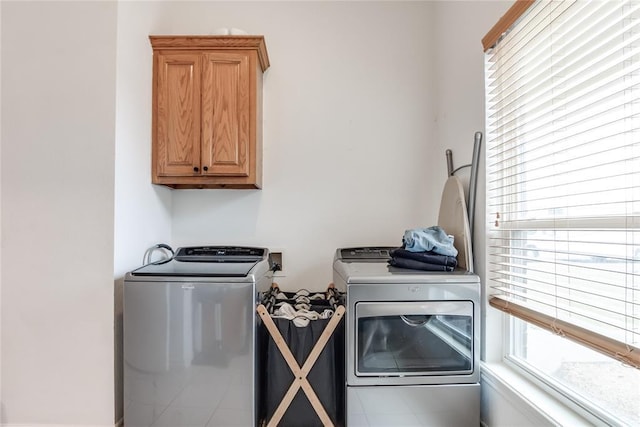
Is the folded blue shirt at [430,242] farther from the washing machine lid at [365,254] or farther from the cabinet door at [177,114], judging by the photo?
the cabinet door at [177,114]

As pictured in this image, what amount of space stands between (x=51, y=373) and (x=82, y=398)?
18 centimetres

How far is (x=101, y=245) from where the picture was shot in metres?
1.63

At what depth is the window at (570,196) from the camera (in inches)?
39.0

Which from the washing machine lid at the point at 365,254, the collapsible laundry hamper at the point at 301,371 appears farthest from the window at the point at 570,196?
the collapsible laundry hamper at the point at 301,371

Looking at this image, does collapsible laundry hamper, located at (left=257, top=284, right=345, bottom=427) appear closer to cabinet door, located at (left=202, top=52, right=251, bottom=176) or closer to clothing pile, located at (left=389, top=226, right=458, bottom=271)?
clothing pile, located at (left=389, top=226, right=458, bottom=271)

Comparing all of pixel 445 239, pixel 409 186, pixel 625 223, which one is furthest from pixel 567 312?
pixel 409 186

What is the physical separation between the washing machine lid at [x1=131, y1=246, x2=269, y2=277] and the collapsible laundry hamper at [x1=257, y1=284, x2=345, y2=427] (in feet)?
0.84

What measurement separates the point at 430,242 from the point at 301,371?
0.85 m

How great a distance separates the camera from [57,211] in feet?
5.42

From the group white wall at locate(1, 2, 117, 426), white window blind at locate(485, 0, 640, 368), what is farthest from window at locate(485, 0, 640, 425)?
white wall at locate(1, 2, 117, 426)

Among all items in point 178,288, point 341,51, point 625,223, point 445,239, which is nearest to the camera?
point 625,223

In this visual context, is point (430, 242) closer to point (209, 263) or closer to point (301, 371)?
point (301, 371)

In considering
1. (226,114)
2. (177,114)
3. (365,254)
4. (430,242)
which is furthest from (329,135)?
(430,242)

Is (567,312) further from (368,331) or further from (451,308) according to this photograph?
(368,331)
